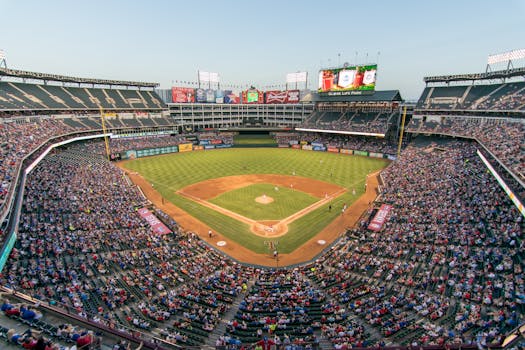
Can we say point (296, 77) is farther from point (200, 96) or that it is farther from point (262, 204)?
point (262, 204)

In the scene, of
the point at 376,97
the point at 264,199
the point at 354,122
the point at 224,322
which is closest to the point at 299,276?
the point at 224,322

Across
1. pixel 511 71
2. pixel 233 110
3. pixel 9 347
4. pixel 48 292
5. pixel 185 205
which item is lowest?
pixel 185 205

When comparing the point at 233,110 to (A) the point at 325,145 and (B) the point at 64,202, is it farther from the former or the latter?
(B) the point at 64,202

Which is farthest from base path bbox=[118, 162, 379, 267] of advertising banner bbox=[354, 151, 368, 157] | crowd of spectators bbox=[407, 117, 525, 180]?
advertising banner bbox=[354, 151, 368, 157]

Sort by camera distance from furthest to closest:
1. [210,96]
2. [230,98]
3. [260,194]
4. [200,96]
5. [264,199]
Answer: [230,98] → [210,96] → [200,96] → [260,194] → [264,199]

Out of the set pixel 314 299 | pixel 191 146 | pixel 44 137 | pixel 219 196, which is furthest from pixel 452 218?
pixel 191 146

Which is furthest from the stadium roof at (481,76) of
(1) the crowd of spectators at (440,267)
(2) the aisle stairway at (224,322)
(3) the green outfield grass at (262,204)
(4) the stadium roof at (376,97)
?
(2) the aisle stairway at (224,322)

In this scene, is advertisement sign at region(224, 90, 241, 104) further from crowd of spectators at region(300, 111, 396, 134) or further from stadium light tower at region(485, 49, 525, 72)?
stadium light tower at region(485, 49, 525, 72)
